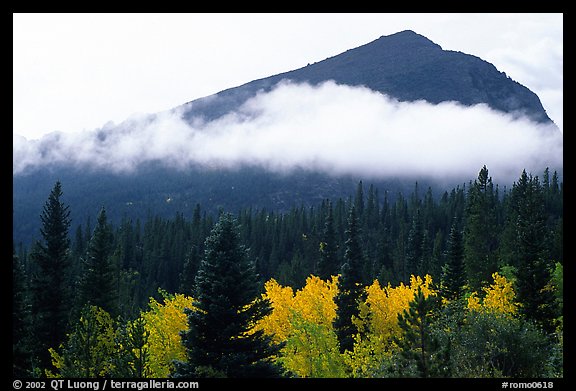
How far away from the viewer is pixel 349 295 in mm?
42688

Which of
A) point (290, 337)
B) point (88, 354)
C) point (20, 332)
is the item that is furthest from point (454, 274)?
point (20, 332)

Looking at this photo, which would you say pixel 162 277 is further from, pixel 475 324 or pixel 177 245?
pixel 475 324

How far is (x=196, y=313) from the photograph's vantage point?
72.7 feet

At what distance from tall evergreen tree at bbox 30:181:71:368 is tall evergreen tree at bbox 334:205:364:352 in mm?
21950

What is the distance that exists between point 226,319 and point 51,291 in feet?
65.5

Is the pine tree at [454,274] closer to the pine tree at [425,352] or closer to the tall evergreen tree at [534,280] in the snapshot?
the tall evergreen tree at [534,280]

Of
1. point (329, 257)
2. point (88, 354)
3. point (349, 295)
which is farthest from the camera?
point (329, 257)

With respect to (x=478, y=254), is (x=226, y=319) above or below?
above

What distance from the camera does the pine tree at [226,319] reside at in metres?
21.4

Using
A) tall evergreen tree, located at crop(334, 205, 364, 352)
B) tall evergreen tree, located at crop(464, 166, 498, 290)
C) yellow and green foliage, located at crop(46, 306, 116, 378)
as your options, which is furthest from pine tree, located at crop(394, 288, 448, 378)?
tall evergreen tree, located at crop(464, 166, 498, 290)

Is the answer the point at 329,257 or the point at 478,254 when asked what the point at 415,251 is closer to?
the point at 329,257
